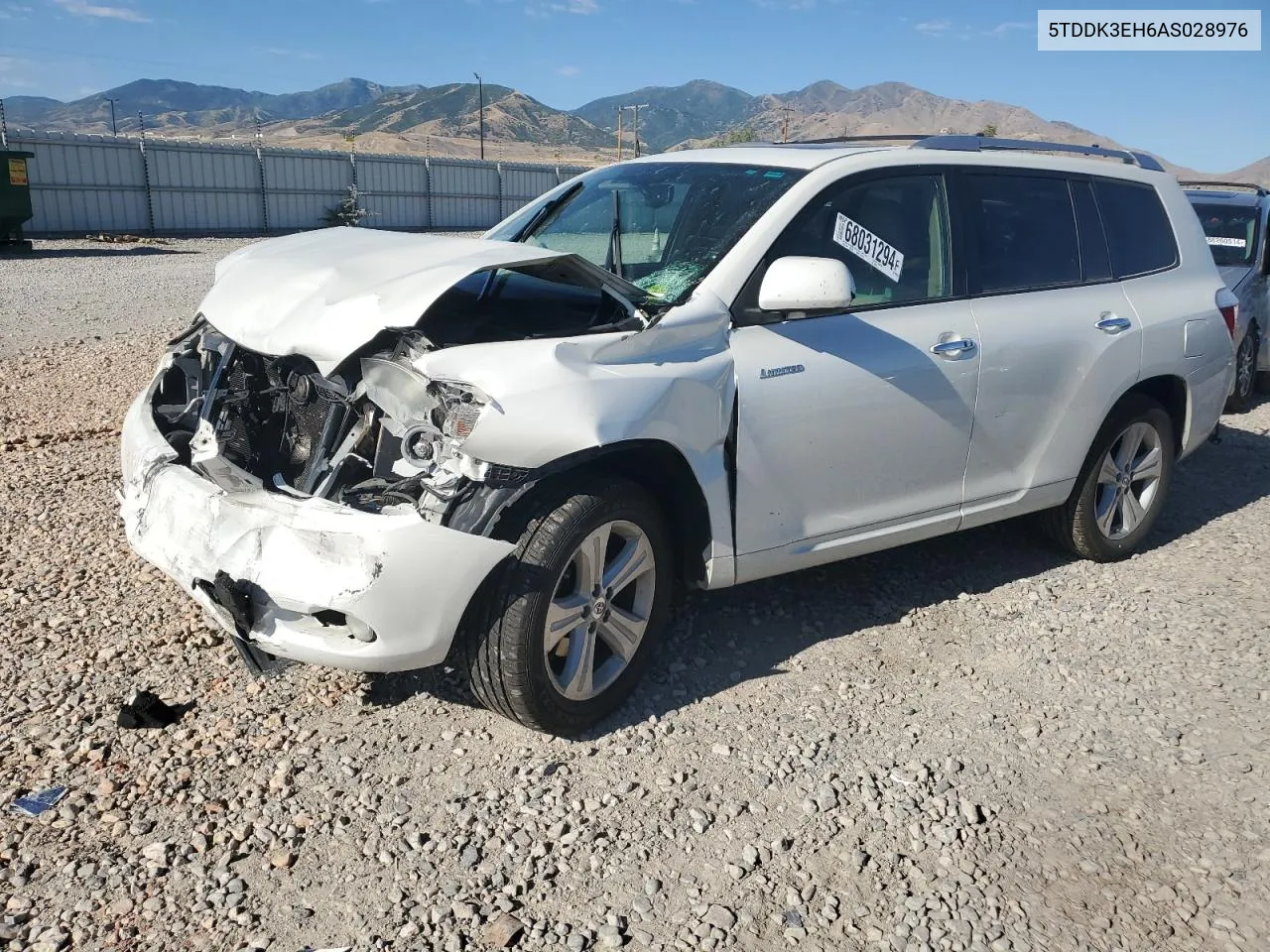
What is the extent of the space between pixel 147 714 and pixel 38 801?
18.8 inches

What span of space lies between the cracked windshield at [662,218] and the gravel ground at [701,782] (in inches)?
58.8

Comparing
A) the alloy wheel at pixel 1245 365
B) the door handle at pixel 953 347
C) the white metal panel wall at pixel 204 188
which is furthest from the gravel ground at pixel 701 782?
the white metal panel wall at pixel 204 188

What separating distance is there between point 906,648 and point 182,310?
1164 centimetres

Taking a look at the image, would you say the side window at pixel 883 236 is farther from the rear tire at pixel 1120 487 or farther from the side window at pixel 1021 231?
the rear tire at pixel 1120 487

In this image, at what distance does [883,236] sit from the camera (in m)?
4.34

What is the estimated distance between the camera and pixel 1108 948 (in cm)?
273

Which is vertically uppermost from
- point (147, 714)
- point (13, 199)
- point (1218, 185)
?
point (1218, 185)

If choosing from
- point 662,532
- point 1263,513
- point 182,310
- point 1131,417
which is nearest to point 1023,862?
point 662,532

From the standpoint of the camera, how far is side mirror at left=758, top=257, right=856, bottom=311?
12.0 feet

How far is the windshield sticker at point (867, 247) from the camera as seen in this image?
4.17 metres

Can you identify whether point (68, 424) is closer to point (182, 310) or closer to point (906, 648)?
point (906, 648)

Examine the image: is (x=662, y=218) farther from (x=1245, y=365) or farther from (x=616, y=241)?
(x=1245, y=365)

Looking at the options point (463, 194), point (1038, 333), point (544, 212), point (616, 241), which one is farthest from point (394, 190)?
point (1038, 333)

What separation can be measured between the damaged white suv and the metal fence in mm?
26212
